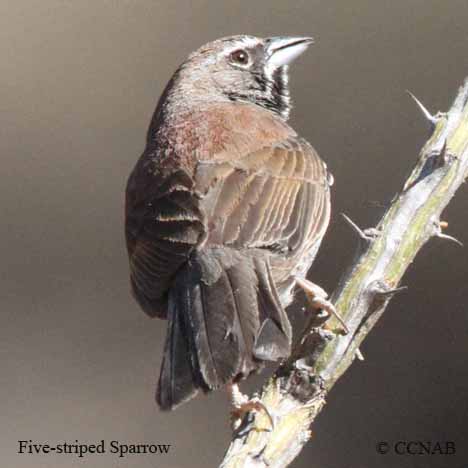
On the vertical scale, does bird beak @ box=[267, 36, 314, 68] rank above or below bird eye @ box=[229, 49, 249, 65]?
above

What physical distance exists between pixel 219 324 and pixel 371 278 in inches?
18.6

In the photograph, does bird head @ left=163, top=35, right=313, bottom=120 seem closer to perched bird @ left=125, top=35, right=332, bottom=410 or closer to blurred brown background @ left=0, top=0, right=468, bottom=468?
perched bird @ left=125, top=35, right=332, bottom=410

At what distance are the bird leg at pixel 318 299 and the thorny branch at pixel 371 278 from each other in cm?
2

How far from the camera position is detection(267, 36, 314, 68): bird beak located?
5.73m

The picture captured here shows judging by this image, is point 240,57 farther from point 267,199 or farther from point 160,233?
point 160,233

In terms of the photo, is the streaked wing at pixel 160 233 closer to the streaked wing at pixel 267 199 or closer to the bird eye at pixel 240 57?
the streaked wing at pixel 267 199

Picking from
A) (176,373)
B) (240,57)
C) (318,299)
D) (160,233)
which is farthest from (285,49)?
(176,373)

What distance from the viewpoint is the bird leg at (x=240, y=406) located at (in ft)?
13.3

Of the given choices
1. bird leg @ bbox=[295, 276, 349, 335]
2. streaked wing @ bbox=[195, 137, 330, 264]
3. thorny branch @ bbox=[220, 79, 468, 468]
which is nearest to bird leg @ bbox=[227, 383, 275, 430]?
thorny branch @ bbox=[220, 79, 468, 468]

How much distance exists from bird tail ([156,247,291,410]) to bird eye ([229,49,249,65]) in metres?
1.54

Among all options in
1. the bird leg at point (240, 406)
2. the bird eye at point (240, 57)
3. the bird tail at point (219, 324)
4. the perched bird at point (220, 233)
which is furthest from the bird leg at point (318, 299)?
the bird eye at point (240, 57)

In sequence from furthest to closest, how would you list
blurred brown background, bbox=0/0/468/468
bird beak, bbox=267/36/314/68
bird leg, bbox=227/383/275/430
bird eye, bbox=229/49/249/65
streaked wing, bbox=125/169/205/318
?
blurred brown background, bbox=0/0/468/468 < bird eye, bbox=229/49/249/65 < bird beak, bbox=267/36/314/68 < streaked wing, bbox=125/169/205/318 < bird leg, bbox=227/383/275/430

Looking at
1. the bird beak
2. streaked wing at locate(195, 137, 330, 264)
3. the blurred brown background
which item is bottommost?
the blurred brown background

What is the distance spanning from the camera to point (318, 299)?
429 centimetres
